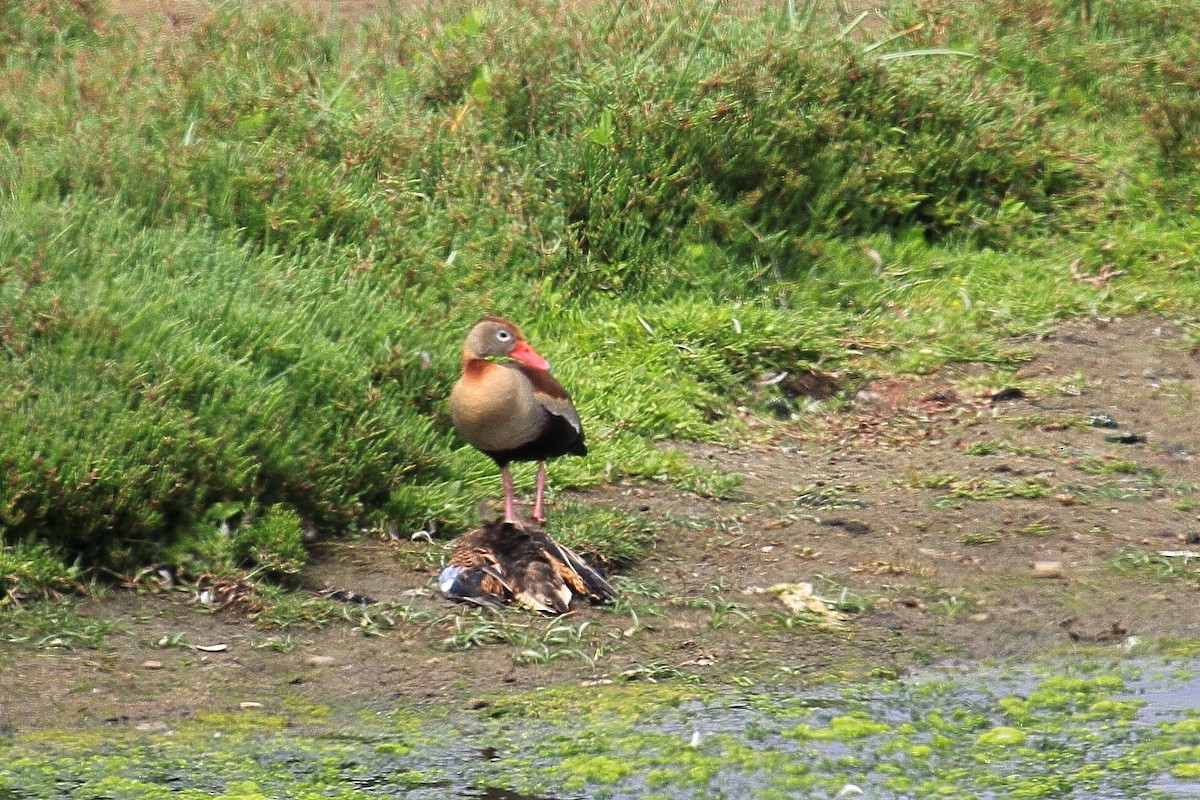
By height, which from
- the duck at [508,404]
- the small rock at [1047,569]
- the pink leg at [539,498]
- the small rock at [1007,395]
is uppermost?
the duck at [508,404]

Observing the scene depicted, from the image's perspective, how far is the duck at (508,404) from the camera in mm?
6125

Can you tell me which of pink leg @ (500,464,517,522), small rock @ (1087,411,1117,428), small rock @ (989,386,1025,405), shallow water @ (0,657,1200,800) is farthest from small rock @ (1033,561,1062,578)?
pink leg @ (500,464,517,522)

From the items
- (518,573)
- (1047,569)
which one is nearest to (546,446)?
(518,573)

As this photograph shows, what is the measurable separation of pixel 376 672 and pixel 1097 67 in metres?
7.05

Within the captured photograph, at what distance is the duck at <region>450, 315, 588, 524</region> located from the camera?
6125mm

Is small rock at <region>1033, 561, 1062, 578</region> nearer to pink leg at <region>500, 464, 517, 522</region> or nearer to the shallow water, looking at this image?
the shallow water

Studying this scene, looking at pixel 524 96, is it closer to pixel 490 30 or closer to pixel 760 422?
pixel 490 30

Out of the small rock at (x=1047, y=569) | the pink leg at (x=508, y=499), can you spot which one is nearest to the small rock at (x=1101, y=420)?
the small rock at (x=1047, y=569)

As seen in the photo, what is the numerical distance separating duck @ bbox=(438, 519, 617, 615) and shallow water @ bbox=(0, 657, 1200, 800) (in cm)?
59

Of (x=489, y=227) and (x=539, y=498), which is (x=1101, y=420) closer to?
(x=539, y=498)

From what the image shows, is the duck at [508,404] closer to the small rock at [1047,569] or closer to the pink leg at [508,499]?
the pink leg at [508,499]

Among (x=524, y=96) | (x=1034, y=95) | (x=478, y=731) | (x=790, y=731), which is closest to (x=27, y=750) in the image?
(x=478, y=731)

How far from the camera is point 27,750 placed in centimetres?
498

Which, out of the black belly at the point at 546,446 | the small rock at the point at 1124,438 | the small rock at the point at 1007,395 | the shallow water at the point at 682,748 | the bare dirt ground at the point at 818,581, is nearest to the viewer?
the shallow water at the point at 682,748
